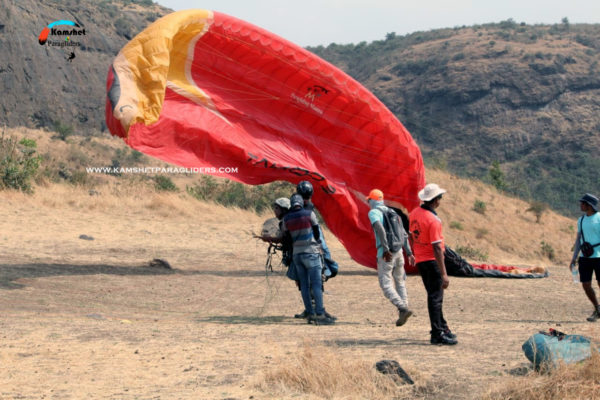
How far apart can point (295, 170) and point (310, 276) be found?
3973 mm

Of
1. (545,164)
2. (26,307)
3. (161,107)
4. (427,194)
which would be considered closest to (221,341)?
(427,194)

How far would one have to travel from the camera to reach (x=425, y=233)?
690 cm

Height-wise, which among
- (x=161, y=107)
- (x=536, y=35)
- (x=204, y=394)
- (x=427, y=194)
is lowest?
(x=204, y=394)

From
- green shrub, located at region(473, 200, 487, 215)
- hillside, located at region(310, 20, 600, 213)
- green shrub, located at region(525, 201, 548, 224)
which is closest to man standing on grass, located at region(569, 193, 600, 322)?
green shrub, located at region(473, 200, 487, 215)

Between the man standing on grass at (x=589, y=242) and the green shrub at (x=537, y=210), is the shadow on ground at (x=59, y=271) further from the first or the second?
the green shrub at (x=537, y=210)

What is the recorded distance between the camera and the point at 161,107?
1063cm

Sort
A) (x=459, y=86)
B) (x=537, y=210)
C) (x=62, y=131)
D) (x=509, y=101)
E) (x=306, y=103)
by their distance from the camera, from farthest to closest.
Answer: (x=459, y=86)
(x=509, y=101)
(x=62, y=131)
(x=537, y=210)
(x=306, y=103)

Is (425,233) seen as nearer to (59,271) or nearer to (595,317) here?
(595,317)

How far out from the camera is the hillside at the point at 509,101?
60.0m

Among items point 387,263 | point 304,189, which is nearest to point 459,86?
point 304,189

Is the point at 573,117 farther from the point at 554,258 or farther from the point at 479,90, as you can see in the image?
the point at 554,258

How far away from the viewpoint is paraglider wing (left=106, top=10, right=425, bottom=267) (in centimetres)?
1089

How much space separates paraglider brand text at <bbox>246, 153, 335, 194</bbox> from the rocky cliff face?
35503 millimetres

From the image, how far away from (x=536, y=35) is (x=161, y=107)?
74.3m
